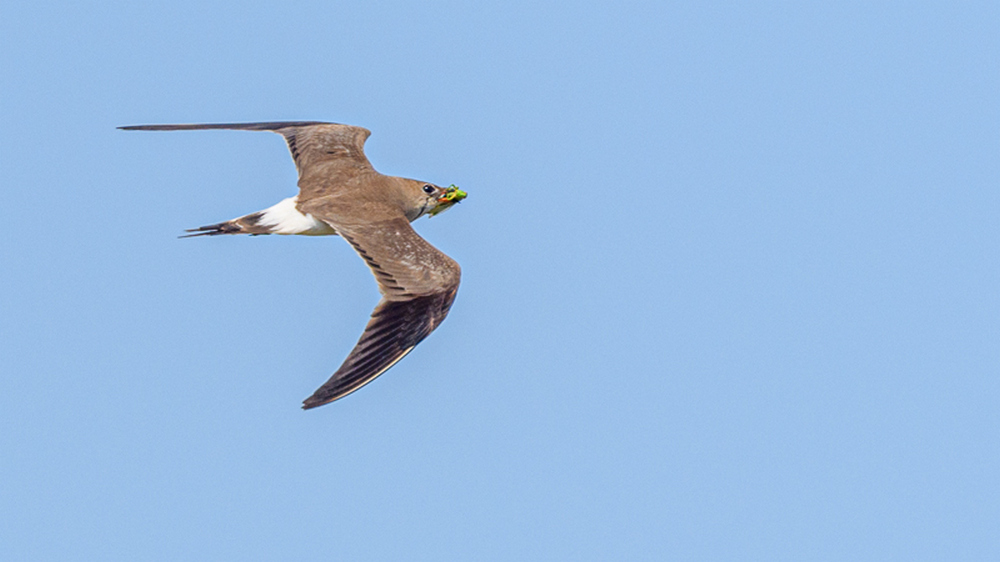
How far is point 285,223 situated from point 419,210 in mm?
1789

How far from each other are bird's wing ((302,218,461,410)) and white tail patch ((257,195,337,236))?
1.90ft

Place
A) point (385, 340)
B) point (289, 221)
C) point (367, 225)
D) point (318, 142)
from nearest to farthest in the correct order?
point (385, 340), point (367, 225), point (289, 221), point (318, 142)

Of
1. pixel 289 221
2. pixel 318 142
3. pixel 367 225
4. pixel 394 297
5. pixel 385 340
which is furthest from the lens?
pixel 318 142

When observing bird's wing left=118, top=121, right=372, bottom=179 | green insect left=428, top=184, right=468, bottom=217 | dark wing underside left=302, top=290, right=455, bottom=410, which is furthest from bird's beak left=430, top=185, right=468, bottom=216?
dark wing underside left=302, top=290, right=455, bottom=410

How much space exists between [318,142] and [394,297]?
3.67m

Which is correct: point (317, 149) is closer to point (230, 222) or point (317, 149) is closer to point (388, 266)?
point (230, 222)

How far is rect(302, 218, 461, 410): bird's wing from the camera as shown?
454 inches

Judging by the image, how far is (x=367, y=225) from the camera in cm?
1330

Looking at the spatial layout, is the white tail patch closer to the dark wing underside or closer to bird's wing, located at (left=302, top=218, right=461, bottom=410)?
bird's wing, located at (left=302, top=218, right=461, bottom=410)

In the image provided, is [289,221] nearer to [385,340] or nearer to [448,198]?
[448,198]

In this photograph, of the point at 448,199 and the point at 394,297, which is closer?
the point at 394,297

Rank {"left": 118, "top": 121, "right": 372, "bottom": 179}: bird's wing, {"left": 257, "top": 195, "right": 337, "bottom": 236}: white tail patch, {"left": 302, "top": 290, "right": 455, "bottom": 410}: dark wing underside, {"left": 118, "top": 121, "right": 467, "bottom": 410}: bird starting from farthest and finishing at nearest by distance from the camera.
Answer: {"left": 118, "top": 121, "right": 372, "bottom": 179}: bird's wing
{"left": 257, "top": 195, "right": 337, "bottom": 236}: white tail patch
{"left": 118, "top": 121, "right": 467, "bottom": 410}: bird
{"left": 302, "top": 290, "right": 455, "bottom": 410}: dark wing underside

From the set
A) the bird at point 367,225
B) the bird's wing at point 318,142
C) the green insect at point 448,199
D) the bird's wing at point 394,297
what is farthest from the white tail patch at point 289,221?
the green insect at point 448,199

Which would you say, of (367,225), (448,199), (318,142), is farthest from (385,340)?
(318,142)
